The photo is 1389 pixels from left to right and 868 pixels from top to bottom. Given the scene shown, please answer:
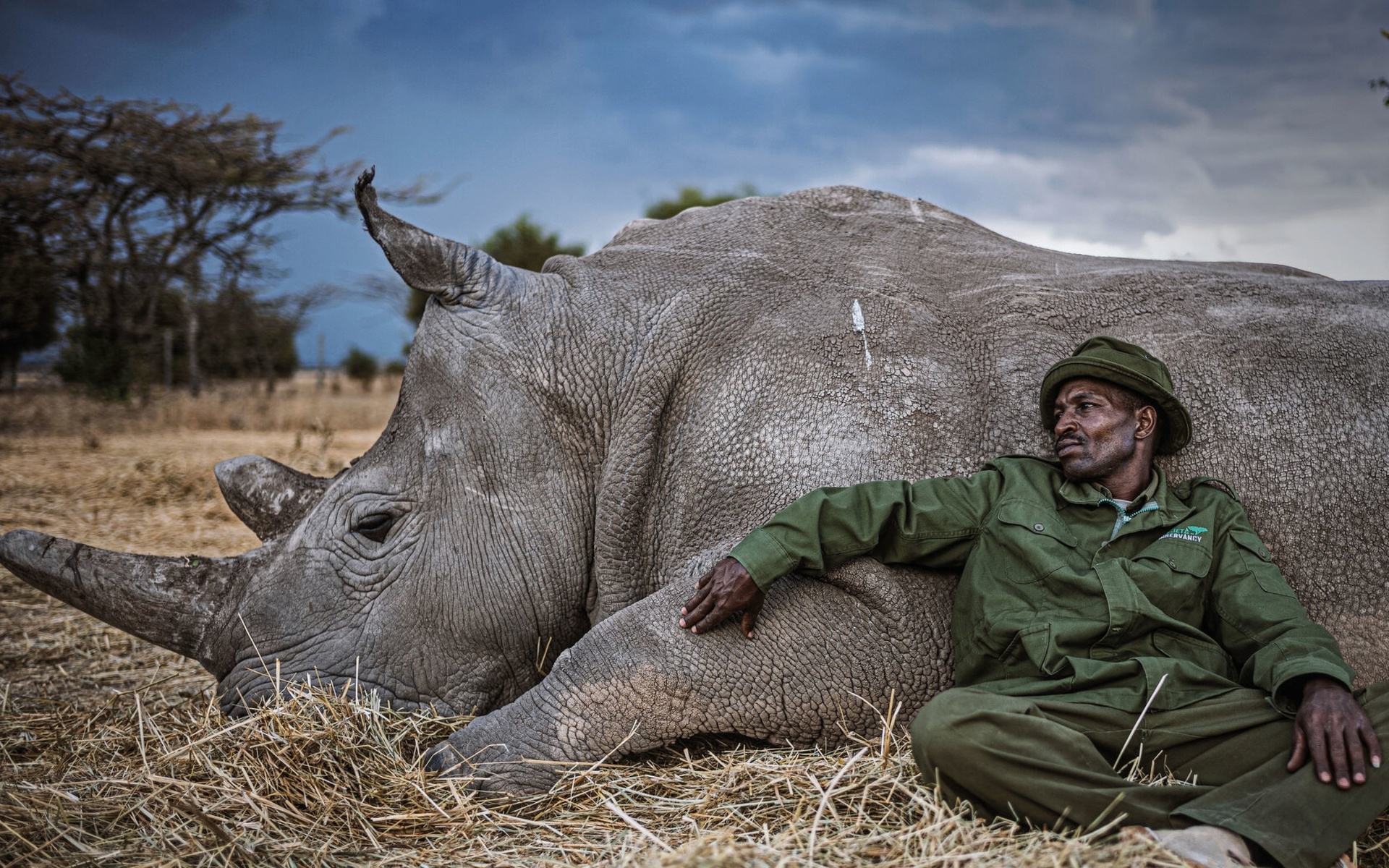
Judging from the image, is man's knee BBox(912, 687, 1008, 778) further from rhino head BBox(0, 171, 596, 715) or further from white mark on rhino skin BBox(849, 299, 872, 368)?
rhino head BBox(0, 171, 596, 715)

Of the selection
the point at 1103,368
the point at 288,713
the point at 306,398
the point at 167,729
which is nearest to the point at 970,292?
the point at 1103,368

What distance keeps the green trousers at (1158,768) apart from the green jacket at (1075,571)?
0.08m

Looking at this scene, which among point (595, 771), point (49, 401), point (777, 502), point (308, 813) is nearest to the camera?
point (308, 813)

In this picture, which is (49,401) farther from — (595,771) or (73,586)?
(595,771)

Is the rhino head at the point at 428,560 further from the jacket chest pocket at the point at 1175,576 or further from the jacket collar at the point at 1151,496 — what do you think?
the jacket chest pocket at the point at 1175,576

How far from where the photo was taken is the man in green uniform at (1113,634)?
2334 millimetres

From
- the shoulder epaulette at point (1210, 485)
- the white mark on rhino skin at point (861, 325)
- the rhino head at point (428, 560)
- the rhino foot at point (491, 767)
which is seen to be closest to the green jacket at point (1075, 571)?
the shoulder epaulette at point (1210, 485)

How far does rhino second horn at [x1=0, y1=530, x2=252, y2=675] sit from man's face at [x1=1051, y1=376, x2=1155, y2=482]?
2850 millimetres

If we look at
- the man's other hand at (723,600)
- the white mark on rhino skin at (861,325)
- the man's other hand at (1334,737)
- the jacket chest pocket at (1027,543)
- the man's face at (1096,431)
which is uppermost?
the white mark on rhino skin at (861,325)

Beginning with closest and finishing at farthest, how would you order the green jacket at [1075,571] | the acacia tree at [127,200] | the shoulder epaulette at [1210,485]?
the green jacket at [1075,571]
the shoulder epaulette at [1210,485]
the acacia tree at [127,200]

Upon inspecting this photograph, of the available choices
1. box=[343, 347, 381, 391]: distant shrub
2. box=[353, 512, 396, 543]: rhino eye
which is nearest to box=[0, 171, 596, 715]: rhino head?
box=[353, 512, 396, 543]: rhino eye

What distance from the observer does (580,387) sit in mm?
3623

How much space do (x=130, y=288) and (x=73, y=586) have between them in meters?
16.7

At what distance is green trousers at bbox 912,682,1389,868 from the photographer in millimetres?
2275
